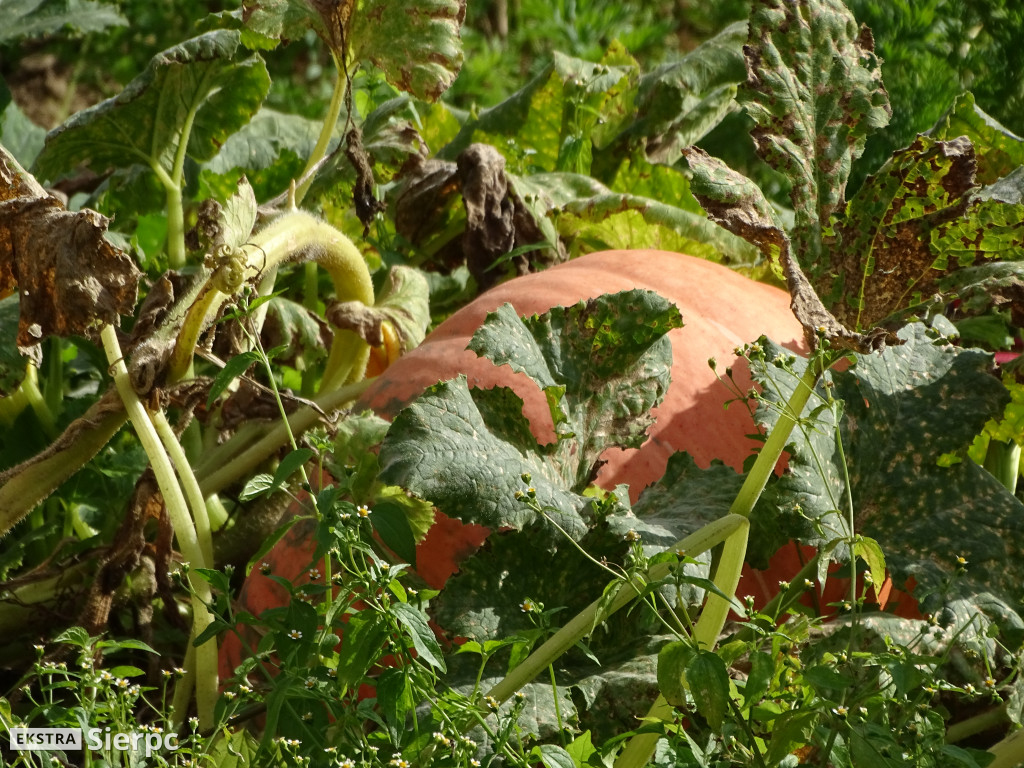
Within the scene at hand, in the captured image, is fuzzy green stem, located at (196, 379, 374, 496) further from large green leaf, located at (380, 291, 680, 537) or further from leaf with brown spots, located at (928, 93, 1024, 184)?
leaf with brown spots, located at (928, 93, 1024, 184)

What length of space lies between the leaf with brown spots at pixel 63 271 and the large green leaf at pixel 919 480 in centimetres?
63

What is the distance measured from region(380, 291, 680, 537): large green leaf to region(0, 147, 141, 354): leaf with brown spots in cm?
34

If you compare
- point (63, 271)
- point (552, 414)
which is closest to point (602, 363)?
point (552, 414)

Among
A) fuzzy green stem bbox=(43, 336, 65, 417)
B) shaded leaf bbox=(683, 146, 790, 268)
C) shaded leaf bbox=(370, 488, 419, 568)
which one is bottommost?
fuzzy green stem bbox=(43, 336, 65, 417)

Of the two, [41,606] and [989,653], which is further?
[41,606]

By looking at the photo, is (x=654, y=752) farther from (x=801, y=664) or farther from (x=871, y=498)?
(x=871, y=498)

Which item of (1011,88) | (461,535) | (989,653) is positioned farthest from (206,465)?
(1011,88)

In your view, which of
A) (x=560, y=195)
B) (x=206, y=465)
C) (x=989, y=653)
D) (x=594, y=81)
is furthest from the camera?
(x=594, y=81)

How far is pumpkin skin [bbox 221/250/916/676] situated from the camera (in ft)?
4.32

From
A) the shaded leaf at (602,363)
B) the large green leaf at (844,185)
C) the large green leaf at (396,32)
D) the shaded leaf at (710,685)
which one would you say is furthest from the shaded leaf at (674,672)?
the large green leaf at (396,32)

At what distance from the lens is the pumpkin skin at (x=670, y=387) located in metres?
1.32

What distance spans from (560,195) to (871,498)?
90 centimetres

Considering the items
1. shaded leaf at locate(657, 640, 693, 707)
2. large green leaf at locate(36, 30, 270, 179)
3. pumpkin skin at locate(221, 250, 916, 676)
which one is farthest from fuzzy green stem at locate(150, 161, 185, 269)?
shaded leaf at locate(657, 640, 693, 707)

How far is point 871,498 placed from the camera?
1206mm
